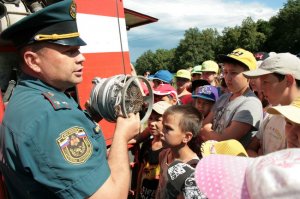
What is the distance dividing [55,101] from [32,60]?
0.76 ft

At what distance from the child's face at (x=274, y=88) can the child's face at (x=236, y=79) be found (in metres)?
0.42

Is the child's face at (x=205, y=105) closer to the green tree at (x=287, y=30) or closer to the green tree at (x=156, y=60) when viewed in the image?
the green tree at (x=287, y=30)

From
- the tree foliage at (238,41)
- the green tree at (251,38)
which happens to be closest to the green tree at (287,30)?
the tree foliage at (238,41)

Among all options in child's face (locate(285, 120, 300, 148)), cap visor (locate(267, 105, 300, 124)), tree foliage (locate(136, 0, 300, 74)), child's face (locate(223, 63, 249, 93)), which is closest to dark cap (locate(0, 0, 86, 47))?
cap visor (locate(267, 105, 300, 124))

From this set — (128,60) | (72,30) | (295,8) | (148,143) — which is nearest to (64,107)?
(72,30)

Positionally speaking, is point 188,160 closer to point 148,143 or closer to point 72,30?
point 148,143

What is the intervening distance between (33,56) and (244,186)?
3.30 feet

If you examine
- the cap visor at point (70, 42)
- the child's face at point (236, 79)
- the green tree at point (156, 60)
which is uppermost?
the cap visor at point (70, 42)

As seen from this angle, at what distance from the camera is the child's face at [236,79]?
2.61 meters

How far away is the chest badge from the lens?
123 centimetres

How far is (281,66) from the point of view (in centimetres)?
213

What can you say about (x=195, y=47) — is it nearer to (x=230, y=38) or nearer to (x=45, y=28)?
(x=230, y=38)

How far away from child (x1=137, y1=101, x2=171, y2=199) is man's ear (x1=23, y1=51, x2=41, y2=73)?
149 centimetres

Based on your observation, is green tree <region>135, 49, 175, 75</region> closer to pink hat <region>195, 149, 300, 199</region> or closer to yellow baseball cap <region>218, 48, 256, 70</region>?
yellow baseball cap <region>218, 48, 256, 70</region>
